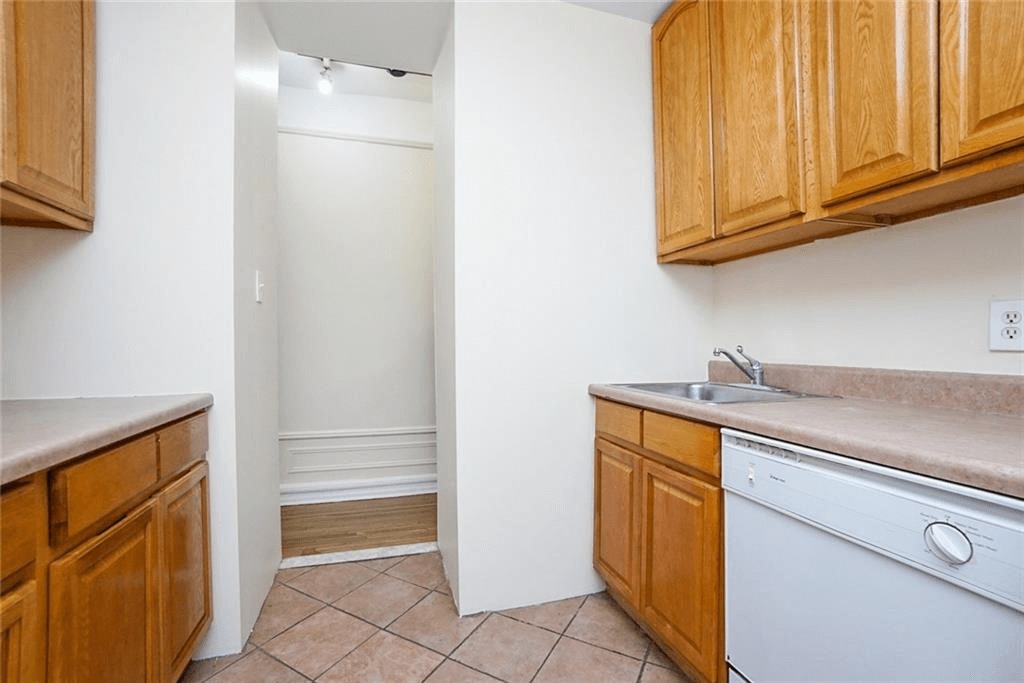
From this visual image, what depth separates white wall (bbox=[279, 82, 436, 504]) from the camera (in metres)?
3.00

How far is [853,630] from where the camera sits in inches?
34.6

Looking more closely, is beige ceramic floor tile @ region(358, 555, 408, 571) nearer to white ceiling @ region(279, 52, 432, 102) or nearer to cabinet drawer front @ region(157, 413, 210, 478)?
cabinet drawer front @ region(157, 413, 210, 478)

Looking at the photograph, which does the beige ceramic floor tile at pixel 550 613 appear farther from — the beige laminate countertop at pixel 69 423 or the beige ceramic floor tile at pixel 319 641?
the beige laminate countertop at pixel 69 423

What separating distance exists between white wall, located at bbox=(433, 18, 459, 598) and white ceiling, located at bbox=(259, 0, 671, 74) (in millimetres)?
88

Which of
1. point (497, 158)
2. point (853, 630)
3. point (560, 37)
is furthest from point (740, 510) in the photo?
point (560, 37)

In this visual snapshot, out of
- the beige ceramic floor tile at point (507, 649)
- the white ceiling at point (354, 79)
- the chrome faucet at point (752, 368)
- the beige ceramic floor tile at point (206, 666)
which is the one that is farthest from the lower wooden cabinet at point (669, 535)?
the white ceiling at point (354, 79)

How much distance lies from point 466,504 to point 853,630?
1220 millimetres

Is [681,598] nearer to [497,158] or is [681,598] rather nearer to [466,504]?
[466,504]

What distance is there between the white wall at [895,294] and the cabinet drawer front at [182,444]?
6.69 ft

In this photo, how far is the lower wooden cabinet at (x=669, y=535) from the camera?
1.24 m

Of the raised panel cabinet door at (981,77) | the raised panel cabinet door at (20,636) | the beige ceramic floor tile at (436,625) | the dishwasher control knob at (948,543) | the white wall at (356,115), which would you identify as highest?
the white wall at (356,115)

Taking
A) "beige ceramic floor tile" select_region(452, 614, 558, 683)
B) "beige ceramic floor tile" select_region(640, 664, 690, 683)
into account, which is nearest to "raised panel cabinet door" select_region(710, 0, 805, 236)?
"beige ceramic floor tile" select_region(640, 664, 690, 683)

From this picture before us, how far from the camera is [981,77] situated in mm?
911

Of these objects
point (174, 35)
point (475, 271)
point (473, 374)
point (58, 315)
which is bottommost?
point (473, 374)
